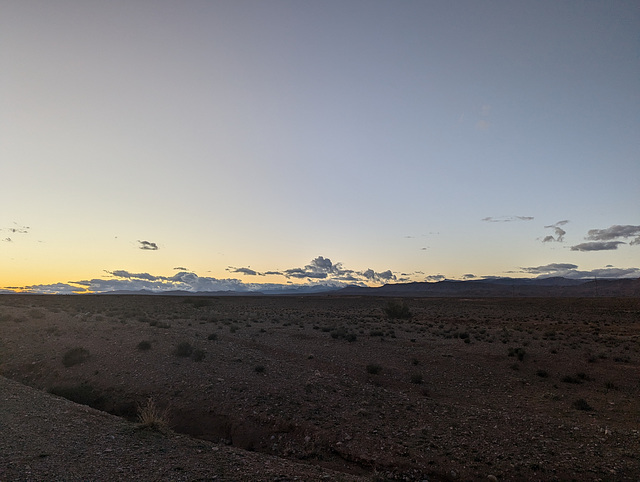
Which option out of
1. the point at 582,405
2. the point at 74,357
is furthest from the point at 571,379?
the point at 74,357

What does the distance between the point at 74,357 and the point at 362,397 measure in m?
15.1

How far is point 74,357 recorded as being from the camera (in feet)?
60.4

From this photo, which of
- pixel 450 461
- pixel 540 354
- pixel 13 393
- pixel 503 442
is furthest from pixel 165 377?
pixel 540 354

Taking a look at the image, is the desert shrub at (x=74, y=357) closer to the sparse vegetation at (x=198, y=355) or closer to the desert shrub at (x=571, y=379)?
the sparse vegetation at (x=198, y=355)

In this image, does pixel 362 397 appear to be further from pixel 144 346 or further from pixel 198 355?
pixel 144 346

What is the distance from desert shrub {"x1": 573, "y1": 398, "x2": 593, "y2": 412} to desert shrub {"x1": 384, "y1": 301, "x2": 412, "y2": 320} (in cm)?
3411

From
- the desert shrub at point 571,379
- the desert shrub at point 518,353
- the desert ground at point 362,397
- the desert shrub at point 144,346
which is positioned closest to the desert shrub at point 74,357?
the desert ground at point 362,397

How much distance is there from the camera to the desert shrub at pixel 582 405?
13.4m

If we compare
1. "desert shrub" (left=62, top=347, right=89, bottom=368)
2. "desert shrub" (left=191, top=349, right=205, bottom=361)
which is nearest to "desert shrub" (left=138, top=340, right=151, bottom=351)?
"desert shrub" (left=62, top=347, right=89, bottom=368)

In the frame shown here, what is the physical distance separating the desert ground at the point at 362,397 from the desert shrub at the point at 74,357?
81mm

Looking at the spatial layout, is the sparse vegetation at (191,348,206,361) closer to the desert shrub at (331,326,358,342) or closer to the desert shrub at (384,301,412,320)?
the desert shrub at (331,326,358,342)

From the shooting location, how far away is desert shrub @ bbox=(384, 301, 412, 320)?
48125 mm

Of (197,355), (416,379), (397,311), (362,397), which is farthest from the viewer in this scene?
(397,311)

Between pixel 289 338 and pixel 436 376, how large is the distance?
42.5 ft
